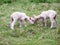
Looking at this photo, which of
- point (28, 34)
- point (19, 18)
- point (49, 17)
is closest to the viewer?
point (28, 34)

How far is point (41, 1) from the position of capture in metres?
13.0

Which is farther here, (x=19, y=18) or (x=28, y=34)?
(x=19, y=18)

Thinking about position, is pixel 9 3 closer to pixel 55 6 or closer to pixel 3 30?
pixel 55 6

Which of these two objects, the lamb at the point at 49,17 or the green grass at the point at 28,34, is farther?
the lamb at the point at 49,17

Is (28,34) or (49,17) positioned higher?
(49,17)

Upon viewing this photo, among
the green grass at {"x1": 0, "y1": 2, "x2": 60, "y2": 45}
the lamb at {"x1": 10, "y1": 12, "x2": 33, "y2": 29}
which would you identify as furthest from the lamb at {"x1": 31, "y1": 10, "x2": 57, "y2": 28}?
the lamb at {"x1": 10, "y1": 12, "x2": 33, "y2": 29}

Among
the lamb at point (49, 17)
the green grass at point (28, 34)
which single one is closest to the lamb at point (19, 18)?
the green grass at point (28, 34)

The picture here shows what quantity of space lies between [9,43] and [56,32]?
157cm

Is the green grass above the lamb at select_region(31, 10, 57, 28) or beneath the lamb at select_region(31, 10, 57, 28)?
beneath

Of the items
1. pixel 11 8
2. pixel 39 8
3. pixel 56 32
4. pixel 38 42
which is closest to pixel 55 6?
pixel 39 8

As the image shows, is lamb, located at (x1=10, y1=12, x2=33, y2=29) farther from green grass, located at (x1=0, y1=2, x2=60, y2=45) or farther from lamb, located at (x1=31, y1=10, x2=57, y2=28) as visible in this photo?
lamb, located at (x1=31, y1=10, x2=57, y2=28)

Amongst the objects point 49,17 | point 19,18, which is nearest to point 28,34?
point 19,18

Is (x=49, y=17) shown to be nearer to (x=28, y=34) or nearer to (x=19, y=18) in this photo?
(x=19, y=18)

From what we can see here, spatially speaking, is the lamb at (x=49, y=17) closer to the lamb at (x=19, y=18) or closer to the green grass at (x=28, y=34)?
the green grass at (x=28, y=34)
